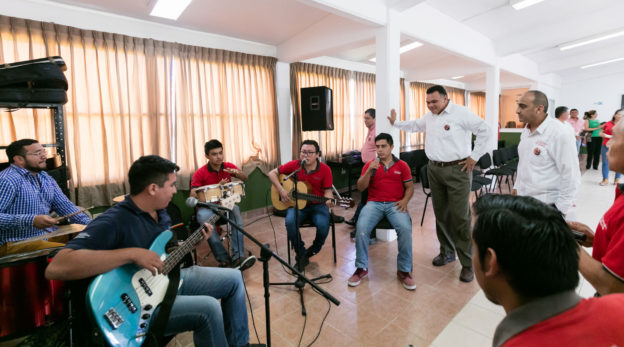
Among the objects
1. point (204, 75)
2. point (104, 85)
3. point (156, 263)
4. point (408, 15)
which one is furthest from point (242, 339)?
point (408, 15)

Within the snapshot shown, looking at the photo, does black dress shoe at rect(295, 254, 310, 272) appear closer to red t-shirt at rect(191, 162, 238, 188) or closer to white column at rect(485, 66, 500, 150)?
red t-shirt at rect(191, 162, 238, 188)

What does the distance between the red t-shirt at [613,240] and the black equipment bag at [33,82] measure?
3417mm

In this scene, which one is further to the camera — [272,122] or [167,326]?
[272,122]

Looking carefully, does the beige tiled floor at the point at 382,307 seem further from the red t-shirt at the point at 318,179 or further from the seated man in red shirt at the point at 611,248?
the seated man in red shirt at the point at 611,248

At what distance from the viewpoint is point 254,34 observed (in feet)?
13.9

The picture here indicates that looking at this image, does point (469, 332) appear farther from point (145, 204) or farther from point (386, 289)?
point (145, 204)

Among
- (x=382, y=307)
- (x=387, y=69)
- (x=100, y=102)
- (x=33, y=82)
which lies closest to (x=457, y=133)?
(x=387, y=69)

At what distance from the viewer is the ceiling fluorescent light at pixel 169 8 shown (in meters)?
3.13

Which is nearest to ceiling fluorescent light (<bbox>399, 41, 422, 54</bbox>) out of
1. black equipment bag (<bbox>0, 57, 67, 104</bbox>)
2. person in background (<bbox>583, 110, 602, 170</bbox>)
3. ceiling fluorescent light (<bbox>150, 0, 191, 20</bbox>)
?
ceiling fluorescent light (<bbox>150, 0, 191, 20</bbox>)

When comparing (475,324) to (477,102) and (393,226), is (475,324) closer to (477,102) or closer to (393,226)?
(393,226)

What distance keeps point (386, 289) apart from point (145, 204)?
196 centimetres

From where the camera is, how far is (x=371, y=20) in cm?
318

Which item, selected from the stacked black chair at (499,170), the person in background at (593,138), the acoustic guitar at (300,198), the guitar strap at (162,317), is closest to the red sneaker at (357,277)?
the acoustic guitar at (300,198)

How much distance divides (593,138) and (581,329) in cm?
971
